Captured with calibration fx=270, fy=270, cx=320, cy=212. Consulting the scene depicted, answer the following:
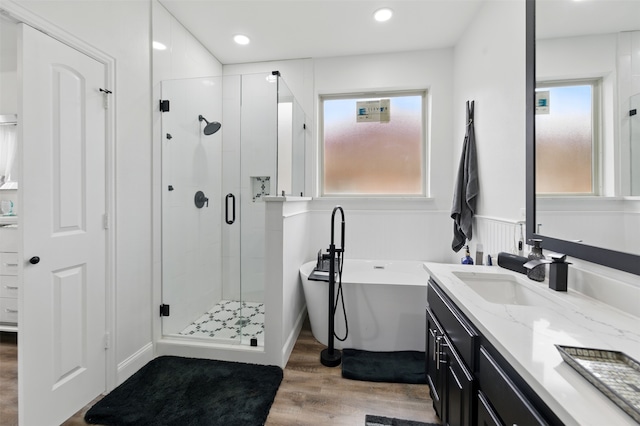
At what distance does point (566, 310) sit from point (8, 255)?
3.88m

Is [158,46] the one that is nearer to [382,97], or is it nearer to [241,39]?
[241,39]

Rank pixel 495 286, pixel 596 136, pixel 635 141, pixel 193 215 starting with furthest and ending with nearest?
1. pixel 193 215
2. pixel 495 286
3. pixel 596 136
4. pixel 635 141

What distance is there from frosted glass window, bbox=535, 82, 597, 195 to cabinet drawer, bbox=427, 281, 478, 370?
794mm

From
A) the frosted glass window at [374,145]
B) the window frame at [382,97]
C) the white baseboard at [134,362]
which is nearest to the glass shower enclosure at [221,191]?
the white baseboard at [134,362]

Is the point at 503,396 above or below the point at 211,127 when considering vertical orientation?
below

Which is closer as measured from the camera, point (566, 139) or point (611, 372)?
point (611, 372)

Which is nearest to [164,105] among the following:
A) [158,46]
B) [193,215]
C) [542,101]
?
[158,46]

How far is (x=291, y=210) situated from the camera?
2324 mm

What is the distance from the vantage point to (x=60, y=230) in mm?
1532

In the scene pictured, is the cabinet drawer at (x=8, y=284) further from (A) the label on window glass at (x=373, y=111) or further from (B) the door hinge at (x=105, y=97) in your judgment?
(A) the label on window glass at (x=373, y=111)

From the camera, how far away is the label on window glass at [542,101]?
57.1 inches

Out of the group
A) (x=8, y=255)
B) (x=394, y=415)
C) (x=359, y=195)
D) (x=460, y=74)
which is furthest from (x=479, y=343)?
(x=8, y=255)

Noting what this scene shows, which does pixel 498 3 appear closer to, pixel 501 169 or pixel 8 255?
pixel 501 169

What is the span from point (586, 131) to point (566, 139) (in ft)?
0.47
